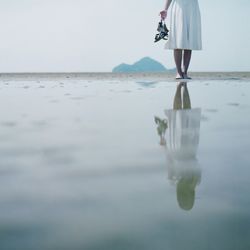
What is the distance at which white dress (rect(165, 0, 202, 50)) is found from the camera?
576 cm

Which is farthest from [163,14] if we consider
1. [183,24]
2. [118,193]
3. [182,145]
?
[118,193]

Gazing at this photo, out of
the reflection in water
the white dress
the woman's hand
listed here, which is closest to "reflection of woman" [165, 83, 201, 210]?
the reflection in water

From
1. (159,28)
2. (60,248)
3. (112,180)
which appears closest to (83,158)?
(112,180)

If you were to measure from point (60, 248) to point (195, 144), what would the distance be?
2.67ft

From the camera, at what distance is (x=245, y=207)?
729 millimetres

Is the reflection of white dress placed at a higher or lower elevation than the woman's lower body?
lower

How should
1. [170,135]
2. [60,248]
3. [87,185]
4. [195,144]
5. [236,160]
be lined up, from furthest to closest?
[170,135] → [195,144] → [236,160] → [87,185] → [60,248]

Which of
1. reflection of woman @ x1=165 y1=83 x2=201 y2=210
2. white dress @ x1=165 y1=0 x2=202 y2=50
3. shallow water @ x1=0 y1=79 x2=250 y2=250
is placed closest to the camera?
shallow water @ x1=0 y1=79 x2=250 y2=250

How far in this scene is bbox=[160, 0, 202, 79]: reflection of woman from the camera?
18.9 ft

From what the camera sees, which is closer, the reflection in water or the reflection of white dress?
the reflection in water

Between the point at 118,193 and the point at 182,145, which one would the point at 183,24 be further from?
the point at 118,193

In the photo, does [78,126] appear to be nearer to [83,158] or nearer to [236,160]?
[83,158]

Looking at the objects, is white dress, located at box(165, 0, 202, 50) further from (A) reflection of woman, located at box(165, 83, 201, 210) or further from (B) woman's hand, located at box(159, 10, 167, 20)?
(A) reflection of woman, located at box(165, 83, 201, 210)

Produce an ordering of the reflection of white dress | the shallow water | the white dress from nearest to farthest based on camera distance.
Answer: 1. the shallow water
2. the reflection of white dress
3. the white dress
